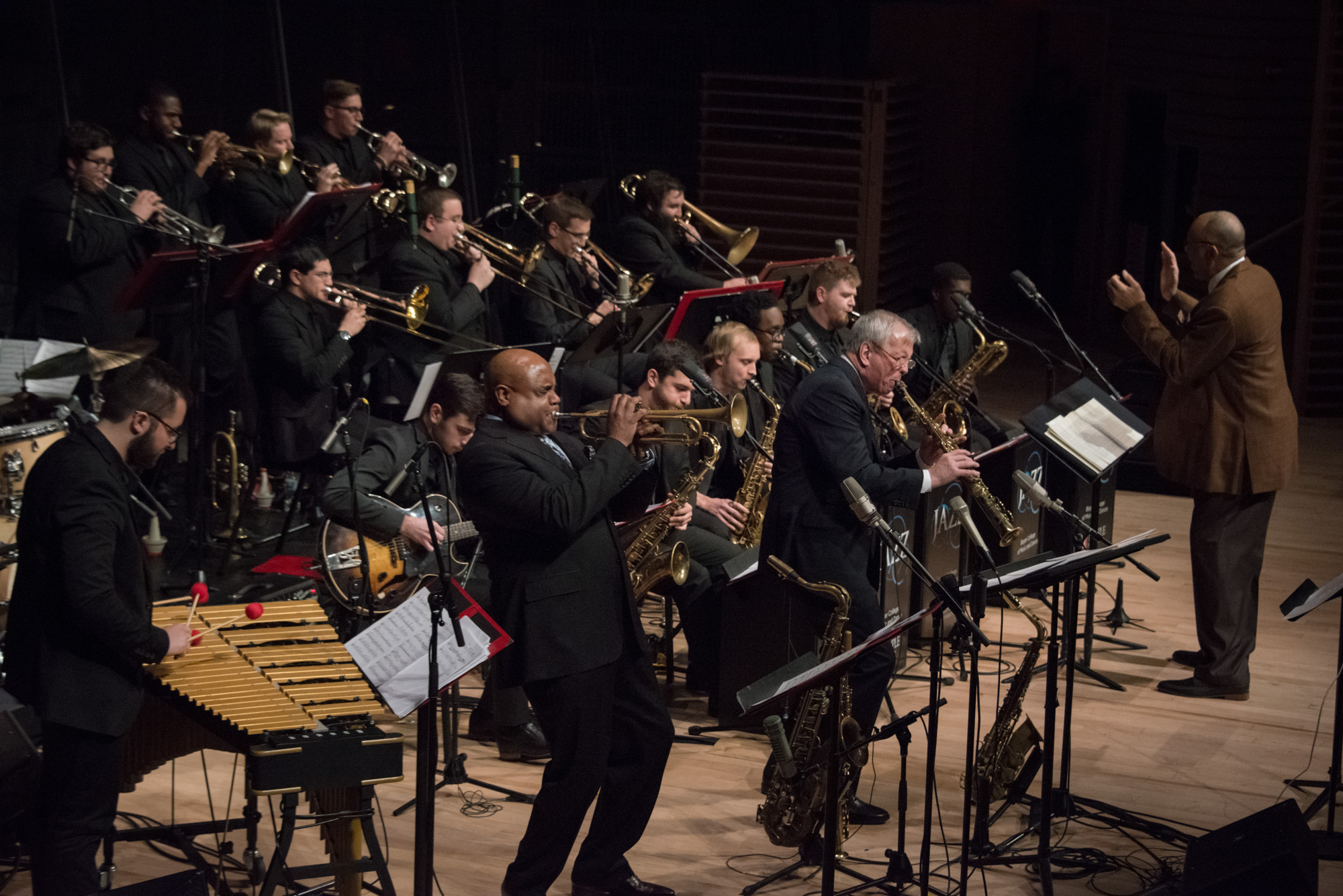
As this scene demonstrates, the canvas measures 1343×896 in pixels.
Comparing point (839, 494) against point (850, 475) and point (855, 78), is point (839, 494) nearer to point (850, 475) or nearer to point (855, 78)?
point (850, 475)

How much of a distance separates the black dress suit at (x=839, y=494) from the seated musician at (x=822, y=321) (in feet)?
6.54

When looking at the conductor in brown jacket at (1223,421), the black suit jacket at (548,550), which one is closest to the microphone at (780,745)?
the black suit jacket at (548,550)

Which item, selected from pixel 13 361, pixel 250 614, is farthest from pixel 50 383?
pixel 250 614

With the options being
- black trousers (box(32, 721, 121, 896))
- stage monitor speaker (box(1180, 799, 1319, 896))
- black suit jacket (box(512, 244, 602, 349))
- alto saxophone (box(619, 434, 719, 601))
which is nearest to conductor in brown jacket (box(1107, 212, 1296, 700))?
alto saxophone (box(619, 434, 719, 601))

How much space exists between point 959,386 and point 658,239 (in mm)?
2152

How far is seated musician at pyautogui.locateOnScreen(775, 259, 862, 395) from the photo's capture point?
23.5ft

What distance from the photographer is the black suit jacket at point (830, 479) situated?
196 inches

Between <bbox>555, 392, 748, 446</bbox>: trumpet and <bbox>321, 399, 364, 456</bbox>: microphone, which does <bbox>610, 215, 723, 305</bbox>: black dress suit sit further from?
<bbox>555, 392, 748, 446</bbox>: trumpet

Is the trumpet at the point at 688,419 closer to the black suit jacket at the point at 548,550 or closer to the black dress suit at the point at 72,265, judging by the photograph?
the black suit jacket at the point at 548,550

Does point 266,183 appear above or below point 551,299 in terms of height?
above

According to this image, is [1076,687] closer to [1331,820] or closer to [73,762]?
[1331,820]

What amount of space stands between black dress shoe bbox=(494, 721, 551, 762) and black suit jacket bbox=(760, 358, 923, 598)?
4.39ft

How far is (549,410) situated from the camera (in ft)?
14.4

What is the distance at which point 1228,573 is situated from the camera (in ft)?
21.0
